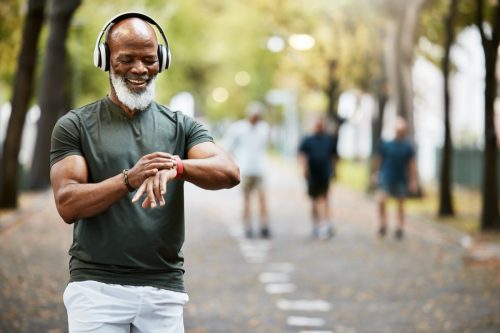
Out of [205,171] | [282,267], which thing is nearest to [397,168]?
[282,267]

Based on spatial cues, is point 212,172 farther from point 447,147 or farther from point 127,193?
point 447,147

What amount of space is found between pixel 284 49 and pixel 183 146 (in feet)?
128

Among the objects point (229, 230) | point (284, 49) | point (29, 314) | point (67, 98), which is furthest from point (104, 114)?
point (284, 49)

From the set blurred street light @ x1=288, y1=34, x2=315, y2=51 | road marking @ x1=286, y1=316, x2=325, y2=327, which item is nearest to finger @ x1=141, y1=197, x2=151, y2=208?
road marking @ x1=286, y1=316, x2=325, y2=327

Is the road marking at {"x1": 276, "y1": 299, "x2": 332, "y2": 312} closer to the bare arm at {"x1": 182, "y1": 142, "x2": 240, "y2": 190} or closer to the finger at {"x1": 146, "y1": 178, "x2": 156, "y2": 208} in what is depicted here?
the bare arm at {"x1": 182, "y1": 142, "x2": 240, "y2": 190}

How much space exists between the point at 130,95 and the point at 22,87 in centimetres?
1600

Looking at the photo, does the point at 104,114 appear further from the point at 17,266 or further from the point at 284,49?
the point at 284,49

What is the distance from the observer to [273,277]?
37.5 feet

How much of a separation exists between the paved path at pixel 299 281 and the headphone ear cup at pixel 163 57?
4583 mm

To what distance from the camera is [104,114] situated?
3.69 meters

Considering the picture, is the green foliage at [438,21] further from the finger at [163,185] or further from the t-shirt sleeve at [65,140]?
the finger at [163,185]

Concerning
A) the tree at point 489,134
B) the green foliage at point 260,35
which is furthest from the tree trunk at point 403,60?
the tree at point 489,134

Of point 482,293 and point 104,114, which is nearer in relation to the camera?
point 104,114

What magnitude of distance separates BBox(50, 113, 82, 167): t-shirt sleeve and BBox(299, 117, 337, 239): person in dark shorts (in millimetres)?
Answer: 12233
